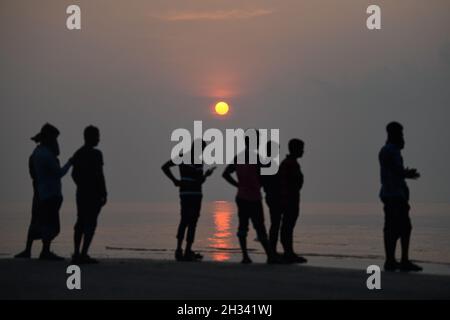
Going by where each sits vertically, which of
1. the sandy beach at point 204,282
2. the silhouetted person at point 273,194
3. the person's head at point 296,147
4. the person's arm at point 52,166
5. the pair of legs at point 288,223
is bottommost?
the sandy beach at point 204,282

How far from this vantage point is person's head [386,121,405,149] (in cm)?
1170

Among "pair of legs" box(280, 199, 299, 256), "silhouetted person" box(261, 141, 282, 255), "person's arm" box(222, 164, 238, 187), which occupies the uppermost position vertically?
"person's arm" box(222, 164, 238, 187)

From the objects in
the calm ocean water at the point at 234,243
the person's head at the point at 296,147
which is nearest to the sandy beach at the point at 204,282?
the person's head at the point at 296,147

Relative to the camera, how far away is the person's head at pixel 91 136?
1209 cm

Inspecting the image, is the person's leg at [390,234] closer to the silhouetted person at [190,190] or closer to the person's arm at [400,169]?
the person's arm at [400,169]

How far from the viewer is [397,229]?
38.5ft

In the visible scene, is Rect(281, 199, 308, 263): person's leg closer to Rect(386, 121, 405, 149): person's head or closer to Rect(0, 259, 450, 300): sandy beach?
Rect(0, 259, 450, 300): sandy beach

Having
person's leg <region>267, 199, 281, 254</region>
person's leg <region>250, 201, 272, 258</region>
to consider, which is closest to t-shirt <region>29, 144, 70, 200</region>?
person's leg <region>250, 201, 272, 258</region>

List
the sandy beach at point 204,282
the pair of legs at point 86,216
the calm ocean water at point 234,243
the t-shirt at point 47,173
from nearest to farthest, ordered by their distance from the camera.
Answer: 1. the sandy beach at point 204,282
2. the pair of legs at point 86,216
3. the t-shirt at point 47,173
4. the calm ocean water at point 234,243

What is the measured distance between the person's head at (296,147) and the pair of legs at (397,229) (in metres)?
2.03

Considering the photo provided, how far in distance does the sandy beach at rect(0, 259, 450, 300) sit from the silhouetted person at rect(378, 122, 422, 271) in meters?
0.70

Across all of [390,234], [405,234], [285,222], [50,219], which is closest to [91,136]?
[50,219]

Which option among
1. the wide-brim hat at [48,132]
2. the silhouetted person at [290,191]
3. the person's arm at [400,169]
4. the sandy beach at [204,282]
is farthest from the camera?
the silhouetted person at [290,191]

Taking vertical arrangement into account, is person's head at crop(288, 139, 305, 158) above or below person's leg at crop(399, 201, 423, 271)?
above
